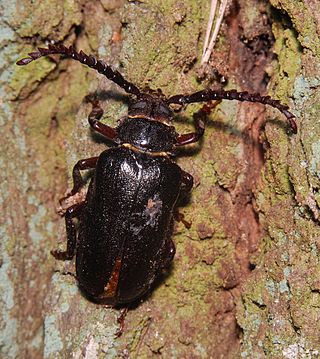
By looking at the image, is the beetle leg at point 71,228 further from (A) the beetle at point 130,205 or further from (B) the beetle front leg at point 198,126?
(B) the beetle front leg at point 198,126

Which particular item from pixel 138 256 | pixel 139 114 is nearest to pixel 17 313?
pixel 138 256

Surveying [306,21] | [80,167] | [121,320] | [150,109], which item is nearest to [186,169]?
[150,109]

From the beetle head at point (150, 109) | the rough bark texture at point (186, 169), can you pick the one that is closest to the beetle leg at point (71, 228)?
the rough bark texture at point (186, 169)

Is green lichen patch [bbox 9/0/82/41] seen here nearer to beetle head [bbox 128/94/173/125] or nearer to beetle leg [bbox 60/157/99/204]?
beetle head [bbox 128/94/173/125]

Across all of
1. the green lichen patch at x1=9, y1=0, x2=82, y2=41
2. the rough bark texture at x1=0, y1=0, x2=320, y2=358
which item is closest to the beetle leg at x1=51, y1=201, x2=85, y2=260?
the rough bark texture at x1=0, y1=0, x2=320, y2=358

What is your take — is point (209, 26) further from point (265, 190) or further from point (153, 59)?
point (265, 190)
